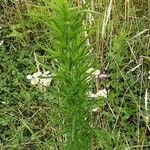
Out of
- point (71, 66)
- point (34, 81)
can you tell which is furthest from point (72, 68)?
point (34, 81)

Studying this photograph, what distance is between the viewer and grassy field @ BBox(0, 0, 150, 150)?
169 cm

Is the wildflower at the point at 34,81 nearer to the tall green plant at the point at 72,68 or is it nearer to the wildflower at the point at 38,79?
the wildflower at the point at 38,79

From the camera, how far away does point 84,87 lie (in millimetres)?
1476

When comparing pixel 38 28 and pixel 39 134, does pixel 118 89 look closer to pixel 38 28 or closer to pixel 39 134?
pixel 39 134

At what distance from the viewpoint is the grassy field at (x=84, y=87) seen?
169 centimetres

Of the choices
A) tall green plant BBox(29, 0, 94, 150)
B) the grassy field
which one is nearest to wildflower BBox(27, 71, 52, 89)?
the grassy field

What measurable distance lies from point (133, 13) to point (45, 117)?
92 cm

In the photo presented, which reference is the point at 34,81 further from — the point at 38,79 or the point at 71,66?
the point at 71,66

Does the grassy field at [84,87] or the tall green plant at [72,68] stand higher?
the tall green plant at [72,68]

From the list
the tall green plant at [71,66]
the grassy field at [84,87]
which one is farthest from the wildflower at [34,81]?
the tall green plant at [71,66]

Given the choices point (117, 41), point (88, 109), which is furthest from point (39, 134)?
point (88, 109)

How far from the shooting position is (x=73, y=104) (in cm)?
151

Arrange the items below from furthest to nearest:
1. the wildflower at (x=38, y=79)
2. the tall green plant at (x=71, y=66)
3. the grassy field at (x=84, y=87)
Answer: the wildflower at (x=38, y=79)
the grassy field at (x=84, y=87)
the tall green plant at (x=71, y=66)

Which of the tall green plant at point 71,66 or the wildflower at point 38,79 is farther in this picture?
the wildflower at point 38,79
